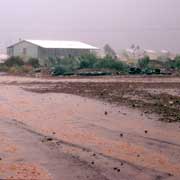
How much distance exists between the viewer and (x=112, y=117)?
16.2 m

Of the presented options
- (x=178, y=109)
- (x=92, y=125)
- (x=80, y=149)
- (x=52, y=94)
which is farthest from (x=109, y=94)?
(x=80, y=149)

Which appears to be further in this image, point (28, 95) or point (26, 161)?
point (28, 95)

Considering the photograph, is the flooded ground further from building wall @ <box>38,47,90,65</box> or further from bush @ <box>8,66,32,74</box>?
building wall @ <box>38,47,90,65</box>

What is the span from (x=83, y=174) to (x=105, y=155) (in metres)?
1.67

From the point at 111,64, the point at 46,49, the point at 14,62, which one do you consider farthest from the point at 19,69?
the point at 46,49

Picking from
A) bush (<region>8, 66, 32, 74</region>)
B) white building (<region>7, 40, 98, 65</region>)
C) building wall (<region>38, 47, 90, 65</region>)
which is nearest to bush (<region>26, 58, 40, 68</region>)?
bush (<region>8, 66, 32, 74</region>)

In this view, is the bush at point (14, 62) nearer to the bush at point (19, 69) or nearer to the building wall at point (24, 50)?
the bush at point (19, 69)

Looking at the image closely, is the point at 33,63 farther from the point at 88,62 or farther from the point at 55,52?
the point at 55,52

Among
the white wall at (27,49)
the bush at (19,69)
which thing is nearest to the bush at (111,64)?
the bush at (19,69)

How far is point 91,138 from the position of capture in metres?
12.4

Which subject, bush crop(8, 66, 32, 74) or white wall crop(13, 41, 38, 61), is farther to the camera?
white wall crop(13, 41, 38, 61)

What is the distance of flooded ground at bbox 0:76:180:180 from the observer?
8.98 metres

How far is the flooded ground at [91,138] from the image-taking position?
8.98 meters

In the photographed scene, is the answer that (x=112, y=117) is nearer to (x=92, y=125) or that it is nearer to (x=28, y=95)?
(x=92, y=125)
